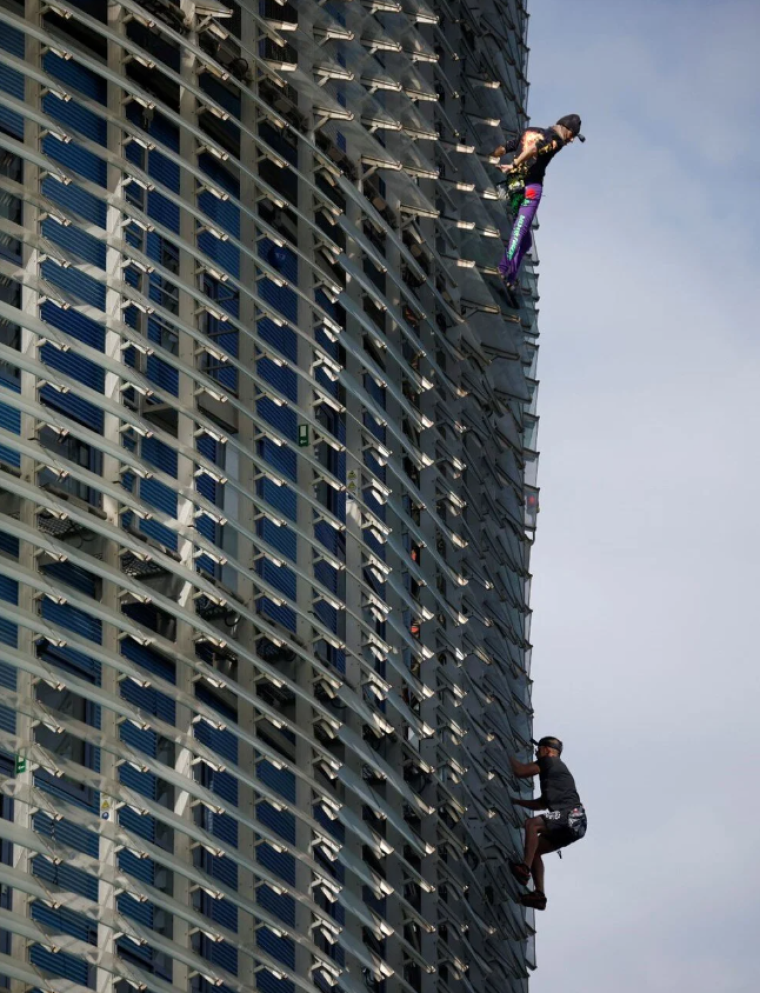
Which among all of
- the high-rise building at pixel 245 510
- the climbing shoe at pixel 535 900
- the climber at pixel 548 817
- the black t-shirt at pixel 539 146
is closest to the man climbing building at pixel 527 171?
the black t-shirt at pixel 539 146

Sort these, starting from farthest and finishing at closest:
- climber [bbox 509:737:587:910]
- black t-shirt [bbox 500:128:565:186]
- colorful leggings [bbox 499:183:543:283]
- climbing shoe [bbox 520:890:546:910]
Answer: colorful leggings [bbox 499:183:543:283], black t-shirt [bbox 500:128:565:186], climbing shoe [bbox 520:890:546:910], climber [bbox 509:737:587:910]

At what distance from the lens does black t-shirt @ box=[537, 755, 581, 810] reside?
3809 cm

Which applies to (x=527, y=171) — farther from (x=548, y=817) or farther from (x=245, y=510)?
(x=245, y=510)

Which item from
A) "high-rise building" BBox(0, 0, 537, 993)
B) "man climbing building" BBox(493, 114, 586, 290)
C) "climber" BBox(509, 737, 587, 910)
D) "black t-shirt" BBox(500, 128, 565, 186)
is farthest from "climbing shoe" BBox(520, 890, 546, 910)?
"black t-shirt" BBox(500, 128, 565, 186)

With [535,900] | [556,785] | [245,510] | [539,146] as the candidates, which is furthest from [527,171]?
[535,900]

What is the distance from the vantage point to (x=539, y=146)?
39312 millimetres

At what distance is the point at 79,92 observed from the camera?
31312mm

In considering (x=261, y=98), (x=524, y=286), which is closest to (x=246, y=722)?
(x=261, y=98)

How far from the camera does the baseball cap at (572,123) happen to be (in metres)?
38.9

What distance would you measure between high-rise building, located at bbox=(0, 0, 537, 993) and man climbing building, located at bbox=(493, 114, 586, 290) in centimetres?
67

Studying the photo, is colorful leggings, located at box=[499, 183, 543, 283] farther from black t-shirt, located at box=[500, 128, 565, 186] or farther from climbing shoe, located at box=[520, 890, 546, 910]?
climbing shoe, located at box=[520, 890, 546, 910]

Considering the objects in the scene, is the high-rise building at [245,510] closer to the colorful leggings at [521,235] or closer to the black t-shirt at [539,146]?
the colorful leggings at [521,235]

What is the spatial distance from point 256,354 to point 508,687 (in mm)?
10629

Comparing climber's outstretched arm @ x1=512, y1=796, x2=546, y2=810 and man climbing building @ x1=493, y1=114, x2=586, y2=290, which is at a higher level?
man climbing building @ x1=493, y1=114, x2=586, y2=290
